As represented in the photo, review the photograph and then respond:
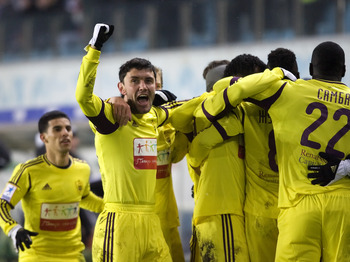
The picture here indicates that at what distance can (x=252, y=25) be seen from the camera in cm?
1394

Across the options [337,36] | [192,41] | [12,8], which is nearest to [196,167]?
[337,36]

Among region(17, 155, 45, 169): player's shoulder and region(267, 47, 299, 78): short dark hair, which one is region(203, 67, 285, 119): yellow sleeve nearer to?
region(267, 47, 299, 78): short dark hair

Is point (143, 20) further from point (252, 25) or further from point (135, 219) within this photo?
point (135, 219)

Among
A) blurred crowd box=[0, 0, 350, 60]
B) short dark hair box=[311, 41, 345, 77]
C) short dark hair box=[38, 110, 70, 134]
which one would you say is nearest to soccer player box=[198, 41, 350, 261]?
short dark hair box=[311, 41, 345, 77]

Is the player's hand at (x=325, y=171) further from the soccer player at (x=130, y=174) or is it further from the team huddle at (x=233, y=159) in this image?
the soccer player at (x=130, y=174)

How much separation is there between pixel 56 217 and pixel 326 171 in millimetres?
2901

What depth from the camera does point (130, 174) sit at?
504 centimetres

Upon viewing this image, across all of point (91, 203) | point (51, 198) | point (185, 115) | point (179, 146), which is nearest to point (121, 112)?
point (185, 115)

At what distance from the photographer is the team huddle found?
474 centimetres

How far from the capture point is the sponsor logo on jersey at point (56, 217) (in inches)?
253

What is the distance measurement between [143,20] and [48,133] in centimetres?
885

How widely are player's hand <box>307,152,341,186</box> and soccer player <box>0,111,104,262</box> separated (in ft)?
8.80

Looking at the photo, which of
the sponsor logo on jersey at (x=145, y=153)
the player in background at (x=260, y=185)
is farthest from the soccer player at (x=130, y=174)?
the player in background at (x=260, y=185)

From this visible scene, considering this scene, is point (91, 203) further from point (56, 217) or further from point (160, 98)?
point (160, 98)
